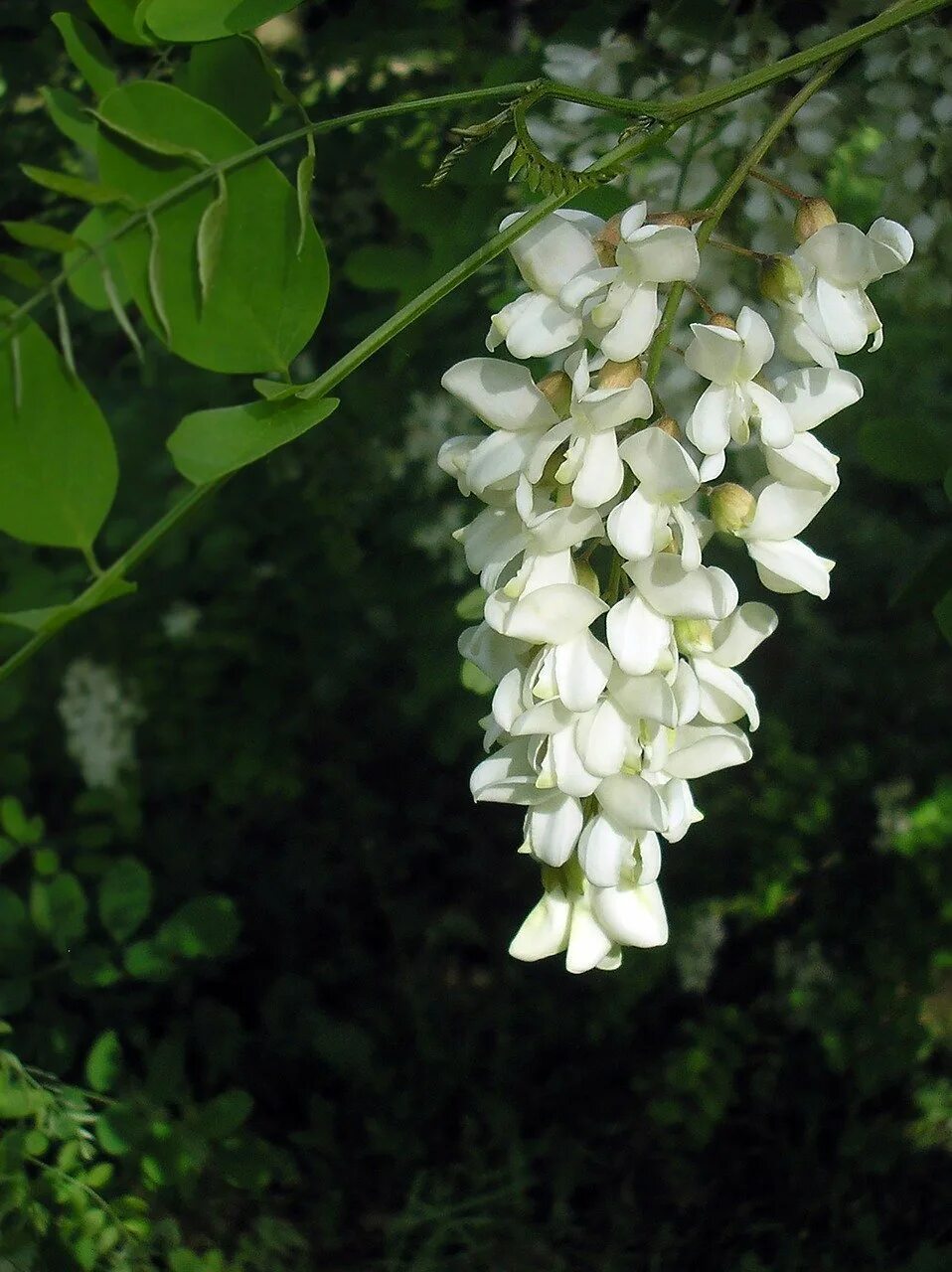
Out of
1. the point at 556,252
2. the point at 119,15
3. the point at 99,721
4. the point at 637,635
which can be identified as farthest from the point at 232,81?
the point at 99,721

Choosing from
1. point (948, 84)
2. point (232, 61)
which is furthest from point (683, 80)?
point (232, 61)

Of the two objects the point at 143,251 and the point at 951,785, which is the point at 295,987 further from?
the point at 143,251

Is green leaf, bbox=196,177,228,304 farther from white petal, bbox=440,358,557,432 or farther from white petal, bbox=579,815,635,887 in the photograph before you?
white petal, bbox=579,815,635,887

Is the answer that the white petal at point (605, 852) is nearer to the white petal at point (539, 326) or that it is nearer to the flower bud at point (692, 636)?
the flower bud at point (692, 636)

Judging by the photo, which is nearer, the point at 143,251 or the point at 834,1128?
the point at 143,251

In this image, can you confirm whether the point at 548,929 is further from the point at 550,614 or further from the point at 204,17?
the point at 204,17

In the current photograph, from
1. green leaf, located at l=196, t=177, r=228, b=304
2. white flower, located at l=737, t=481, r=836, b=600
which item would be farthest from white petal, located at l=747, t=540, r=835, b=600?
green leaf, located at l=196, t=177, r=228, b=304
